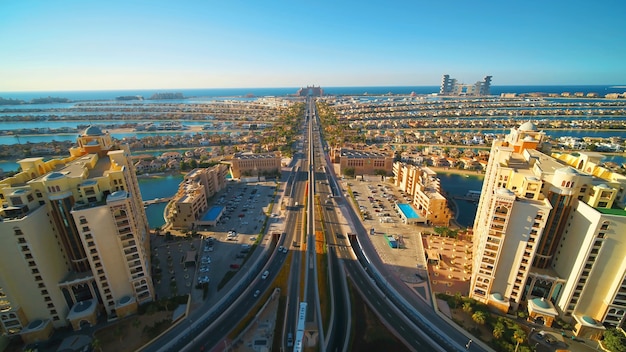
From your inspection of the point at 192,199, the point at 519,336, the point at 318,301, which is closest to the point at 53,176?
the point at 192,199

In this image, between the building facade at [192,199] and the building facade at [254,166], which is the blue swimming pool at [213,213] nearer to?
the building facade at [192,199]

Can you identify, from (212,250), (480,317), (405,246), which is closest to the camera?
(480,317)

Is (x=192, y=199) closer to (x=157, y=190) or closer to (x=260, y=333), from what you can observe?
(x=157, y=190)

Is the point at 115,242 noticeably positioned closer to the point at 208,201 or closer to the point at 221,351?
the point at 221,351

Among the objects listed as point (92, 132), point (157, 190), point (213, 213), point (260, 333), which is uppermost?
point (92, 132)

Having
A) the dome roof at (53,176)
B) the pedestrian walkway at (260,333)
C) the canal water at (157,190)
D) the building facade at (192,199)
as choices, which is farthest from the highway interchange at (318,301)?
the canal water at (157,190)

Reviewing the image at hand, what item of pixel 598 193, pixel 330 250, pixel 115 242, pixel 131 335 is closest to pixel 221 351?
pixel 131 335

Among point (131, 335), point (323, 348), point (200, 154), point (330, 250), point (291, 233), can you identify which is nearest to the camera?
point (323, 348)
